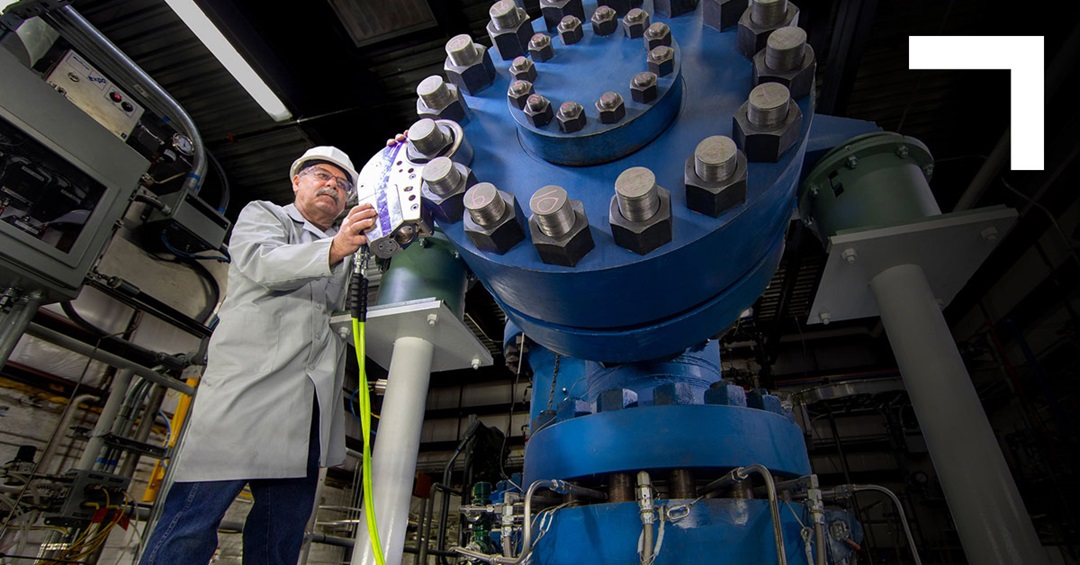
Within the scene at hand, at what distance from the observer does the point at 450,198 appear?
0.84 meters

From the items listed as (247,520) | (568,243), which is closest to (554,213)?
(568,243)

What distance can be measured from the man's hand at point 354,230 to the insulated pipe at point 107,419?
207 centimetres

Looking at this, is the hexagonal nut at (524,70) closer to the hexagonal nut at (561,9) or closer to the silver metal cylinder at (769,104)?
the hexagonal nut at (561,9)

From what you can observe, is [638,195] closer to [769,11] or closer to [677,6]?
[769,11]

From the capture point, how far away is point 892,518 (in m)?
5.04


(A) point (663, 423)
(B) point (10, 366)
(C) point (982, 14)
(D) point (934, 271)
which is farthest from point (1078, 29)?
(B) point (10, 366)

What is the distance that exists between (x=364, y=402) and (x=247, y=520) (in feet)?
1.73

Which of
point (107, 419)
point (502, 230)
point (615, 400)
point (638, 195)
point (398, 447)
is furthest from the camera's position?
point (107, 419)

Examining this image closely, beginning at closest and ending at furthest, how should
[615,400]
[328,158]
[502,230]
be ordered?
1. [502,230]
2. [615,400]
3. [328,158]

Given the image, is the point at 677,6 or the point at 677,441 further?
the point at 677,6

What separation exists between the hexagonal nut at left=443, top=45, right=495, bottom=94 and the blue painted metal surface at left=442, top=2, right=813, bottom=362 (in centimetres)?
3

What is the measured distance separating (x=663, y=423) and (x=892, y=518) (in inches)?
232

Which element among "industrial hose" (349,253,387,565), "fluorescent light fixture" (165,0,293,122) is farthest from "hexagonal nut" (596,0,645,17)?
"fluorescent light fixture" (165,0,293,122)

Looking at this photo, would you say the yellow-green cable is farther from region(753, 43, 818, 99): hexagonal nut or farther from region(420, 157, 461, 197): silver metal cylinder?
region(753, 43, 818, 99): hexagonal nut
